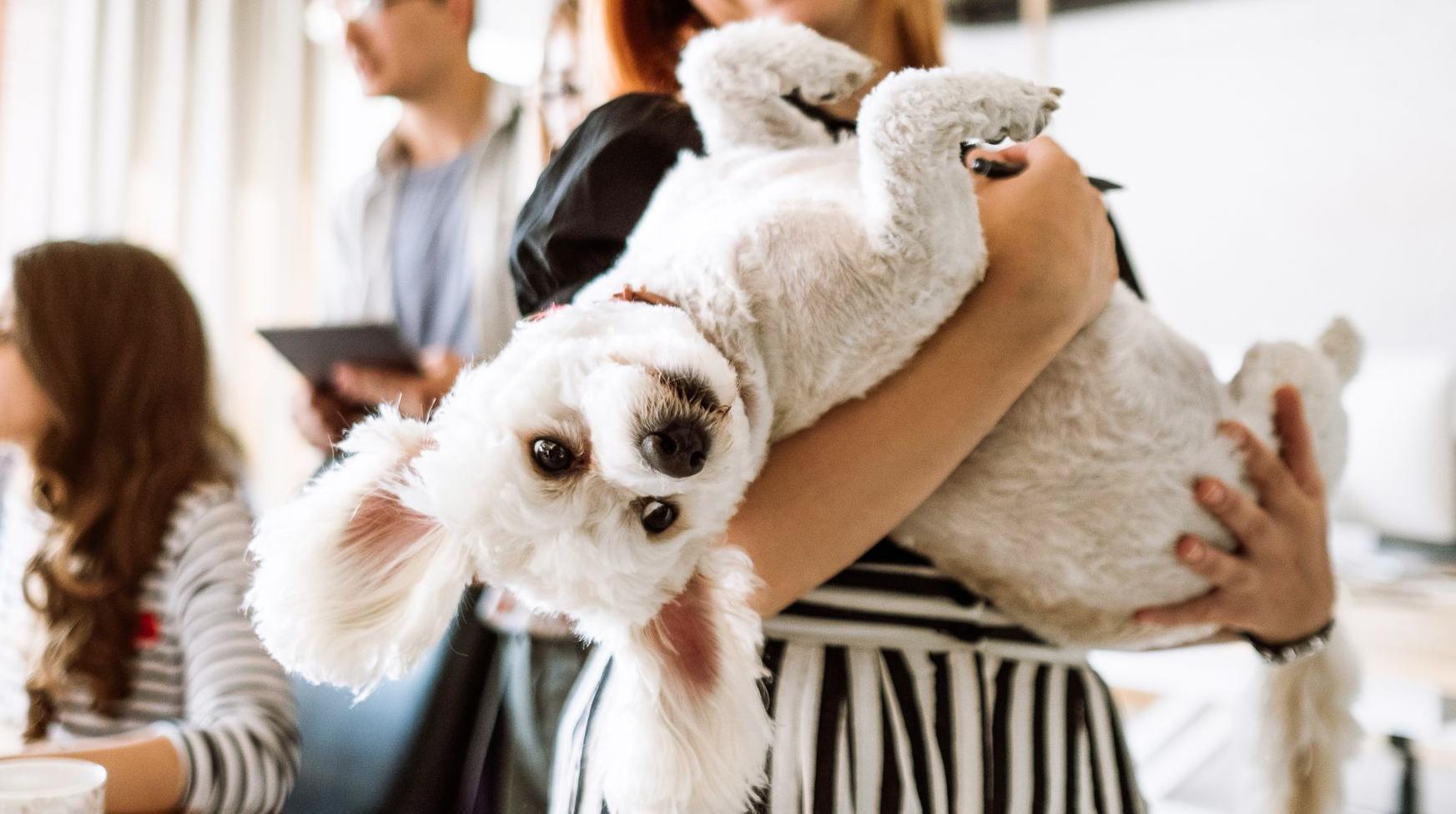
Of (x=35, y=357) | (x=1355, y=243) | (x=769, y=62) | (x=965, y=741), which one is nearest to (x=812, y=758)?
(x=965, y=741)

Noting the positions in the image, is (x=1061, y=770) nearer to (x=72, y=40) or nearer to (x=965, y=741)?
(x=965, y=741)

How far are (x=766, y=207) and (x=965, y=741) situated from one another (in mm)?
376

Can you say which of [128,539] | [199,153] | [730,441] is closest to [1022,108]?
[730,441]

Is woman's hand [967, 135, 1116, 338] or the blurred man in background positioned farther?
the blurred man in background

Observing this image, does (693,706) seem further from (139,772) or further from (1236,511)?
(139,772)

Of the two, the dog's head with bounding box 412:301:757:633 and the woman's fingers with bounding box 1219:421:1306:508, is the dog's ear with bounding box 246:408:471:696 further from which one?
the woman's fingers with bounding box 1219:421:1306:508

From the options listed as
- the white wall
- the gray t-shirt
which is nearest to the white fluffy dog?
the gray t-shirt

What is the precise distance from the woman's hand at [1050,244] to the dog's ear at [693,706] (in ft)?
0.85

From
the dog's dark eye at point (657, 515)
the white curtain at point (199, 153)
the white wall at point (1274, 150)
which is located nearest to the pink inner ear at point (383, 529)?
the dog's dark eye at point (657, 515)

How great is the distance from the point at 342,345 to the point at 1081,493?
0.77 m

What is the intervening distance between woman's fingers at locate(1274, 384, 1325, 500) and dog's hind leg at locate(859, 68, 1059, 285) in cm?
35

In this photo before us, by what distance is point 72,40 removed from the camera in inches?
92.7

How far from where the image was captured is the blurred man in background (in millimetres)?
988

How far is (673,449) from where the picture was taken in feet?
1.61
